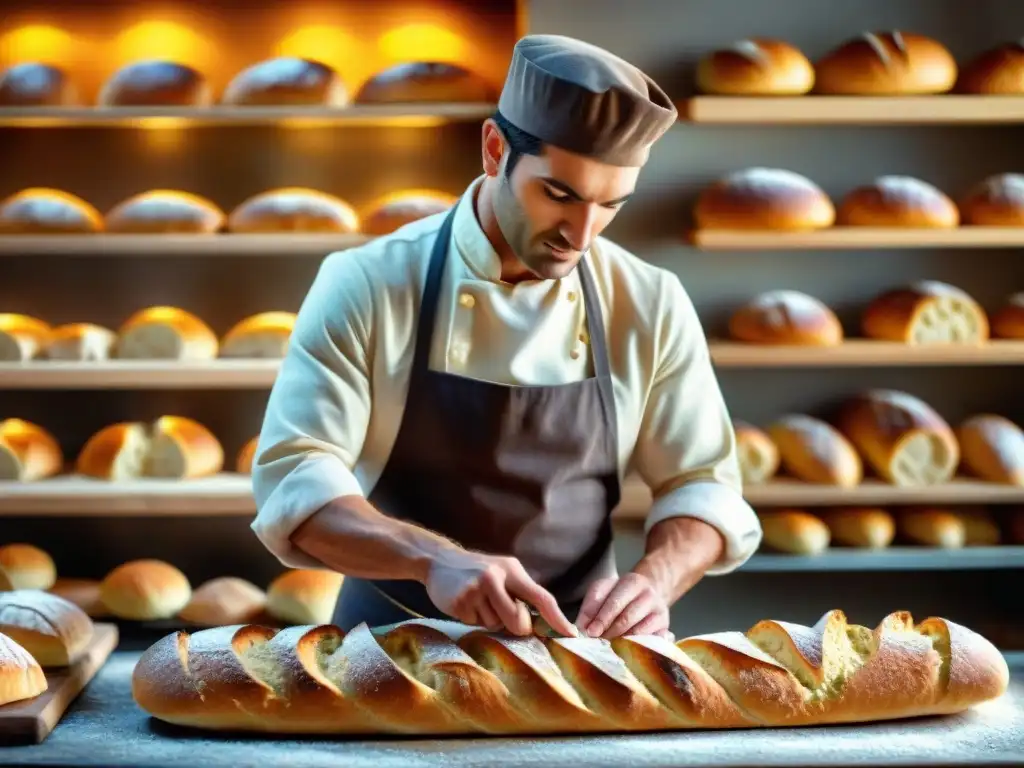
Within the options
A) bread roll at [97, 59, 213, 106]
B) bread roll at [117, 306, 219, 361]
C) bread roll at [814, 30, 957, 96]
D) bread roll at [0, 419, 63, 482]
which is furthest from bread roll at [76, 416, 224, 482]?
bread roll at [814, 30, 957, 96]

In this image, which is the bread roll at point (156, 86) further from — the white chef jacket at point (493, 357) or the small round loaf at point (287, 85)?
the white chef jacket at point (493, 357)

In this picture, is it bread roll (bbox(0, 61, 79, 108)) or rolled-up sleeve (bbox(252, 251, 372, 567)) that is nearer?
rolled-up sleeve (bbox(252, 251, 372, 567))

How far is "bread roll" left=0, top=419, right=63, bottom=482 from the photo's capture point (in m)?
3.33

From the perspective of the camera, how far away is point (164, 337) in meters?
3.39

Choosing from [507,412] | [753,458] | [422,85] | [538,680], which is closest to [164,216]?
[422,85]

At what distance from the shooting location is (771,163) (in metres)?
3.59

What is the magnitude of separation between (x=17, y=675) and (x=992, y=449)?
8.81 feet

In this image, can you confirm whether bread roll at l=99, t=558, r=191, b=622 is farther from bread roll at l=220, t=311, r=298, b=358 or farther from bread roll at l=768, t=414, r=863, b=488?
bread roll at l=768, t=414, r=863, b=488

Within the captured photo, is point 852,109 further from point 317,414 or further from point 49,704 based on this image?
point 49,704

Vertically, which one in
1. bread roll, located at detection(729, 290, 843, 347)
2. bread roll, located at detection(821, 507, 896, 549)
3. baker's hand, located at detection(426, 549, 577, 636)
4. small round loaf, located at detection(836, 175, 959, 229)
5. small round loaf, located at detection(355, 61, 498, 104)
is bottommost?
bread roll, located at detection(821, 507, 896, 549)

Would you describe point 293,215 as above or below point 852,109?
below

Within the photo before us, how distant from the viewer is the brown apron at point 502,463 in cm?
189

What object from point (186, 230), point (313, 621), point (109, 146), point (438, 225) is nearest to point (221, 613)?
point (313, 621)

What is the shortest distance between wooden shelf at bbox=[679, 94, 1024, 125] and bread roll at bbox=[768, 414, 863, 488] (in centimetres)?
82
